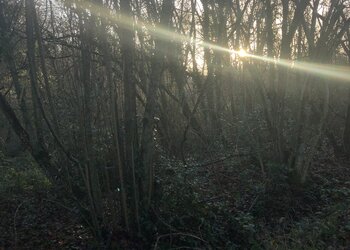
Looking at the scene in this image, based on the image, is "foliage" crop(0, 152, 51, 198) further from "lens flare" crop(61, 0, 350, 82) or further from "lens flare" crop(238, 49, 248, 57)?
"lens flare" crop(238, 49, 248, 57)

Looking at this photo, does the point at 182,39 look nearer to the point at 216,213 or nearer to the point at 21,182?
the point at 21,182

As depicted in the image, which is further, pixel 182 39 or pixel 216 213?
pixel 182 39

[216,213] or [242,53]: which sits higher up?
[242,53]

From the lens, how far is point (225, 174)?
10.4m

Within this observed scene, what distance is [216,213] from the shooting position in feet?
24.3

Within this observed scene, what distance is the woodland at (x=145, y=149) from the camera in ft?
21.4

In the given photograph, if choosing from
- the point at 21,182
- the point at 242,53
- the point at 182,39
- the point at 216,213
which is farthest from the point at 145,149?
the point at 242,53

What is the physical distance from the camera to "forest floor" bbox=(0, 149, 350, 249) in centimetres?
663

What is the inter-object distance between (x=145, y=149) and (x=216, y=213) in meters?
1.81

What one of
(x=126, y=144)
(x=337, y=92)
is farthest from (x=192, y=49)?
(x=126, y=144)

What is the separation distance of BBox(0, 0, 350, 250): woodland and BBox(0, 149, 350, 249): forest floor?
2 cm

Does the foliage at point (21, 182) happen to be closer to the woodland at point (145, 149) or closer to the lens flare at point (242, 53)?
the woodland at point (145, 149)

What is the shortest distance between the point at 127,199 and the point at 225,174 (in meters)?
4.24

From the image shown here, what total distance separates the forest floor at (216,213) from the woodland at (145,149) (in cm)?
2
